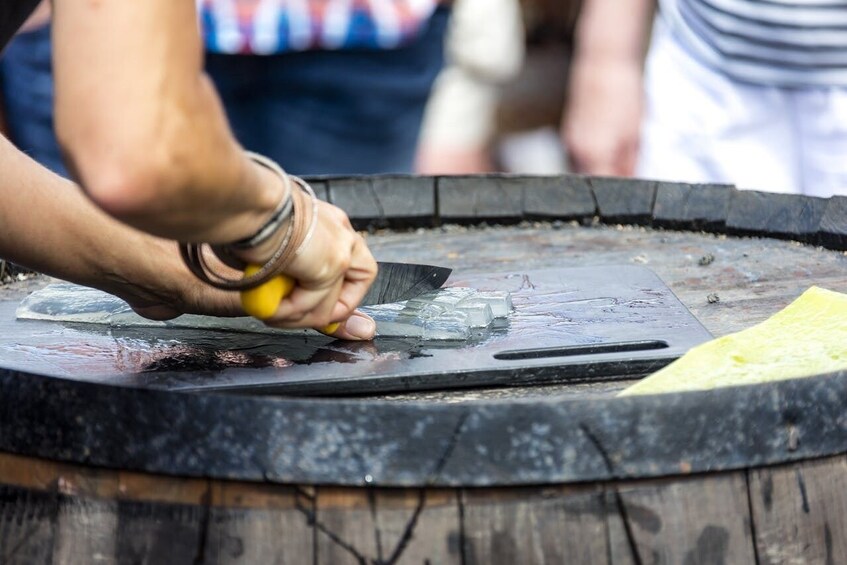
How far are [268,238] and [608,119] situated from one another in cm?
163

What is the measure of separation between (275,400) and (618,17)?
5.81 feet

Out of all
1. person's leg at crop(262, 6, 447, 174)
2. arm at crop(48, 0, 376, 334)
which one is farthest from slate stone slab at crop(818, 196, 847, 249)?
person's leg at crop(262, 6, 447, 174)

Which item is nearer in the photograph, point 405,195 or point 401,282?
point 401,282

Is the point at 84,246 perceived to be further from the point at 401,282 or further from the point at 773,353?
the point at 773,353

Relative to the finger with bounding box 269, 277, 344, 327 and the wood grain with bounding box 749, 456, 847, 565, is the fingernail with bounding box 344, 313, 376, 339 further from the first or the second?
the wood grain with bounding box 749, 456, 847, 565

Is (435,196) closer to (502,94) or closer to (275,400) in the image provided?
(275,400)

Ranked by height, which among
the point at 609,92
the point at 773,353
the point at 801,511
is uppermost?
the point at 609,92

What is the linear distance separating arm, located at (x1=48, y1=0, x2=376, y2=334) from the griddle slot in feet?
1.32

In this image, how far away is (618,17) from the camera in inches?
99.3

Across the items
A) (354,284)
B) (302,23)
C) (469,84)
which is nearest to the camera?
(354,284)

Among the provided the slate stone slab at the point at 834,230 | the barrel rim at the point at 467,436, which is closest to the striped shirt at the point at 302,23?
the slate stone slab at the point at 834,230

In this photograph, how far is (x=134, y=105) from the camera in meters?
0.81

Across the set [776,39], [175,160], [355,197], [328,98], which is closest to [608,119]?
[776,39]

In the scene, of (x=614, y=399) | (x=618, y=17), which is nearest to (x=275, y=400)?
(x=614, y=399)
